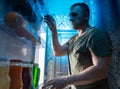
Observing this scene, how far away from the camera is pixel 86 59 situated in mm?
843

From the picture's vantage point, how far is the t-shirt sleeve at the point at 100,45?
773 millimetres

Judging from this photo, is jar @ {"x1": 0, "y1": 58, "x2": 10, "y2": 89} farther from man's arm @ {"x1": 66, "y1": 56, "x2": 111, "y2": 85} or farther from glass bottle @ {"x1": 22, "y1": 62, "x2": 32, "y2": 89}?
man's arm @ {"x1": 66, "y1": 56, "x2": 111, "y2": 85}

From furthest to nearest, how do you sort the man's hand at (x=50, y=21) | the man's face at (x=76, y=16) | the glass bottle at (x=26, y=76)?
the man's hand at (x=50, y=21)
the man's face at (x=76, y=16)
the glass bottle at (x=26, y=76)

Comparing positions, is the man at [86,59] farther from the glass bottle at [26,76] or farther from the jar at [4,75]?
the jar at [4,75]

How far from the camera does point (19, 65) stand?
Answer: 0.62 m

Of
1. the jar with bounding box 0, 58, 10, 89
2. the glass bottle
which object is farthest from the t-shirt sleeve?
the jar with bounding box 0, 58, 10, 89

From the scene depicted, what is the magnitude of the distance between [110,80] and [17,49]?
656 mm

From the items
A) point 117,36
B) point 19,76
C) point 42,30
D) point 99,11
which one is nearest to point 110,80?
point 117,36

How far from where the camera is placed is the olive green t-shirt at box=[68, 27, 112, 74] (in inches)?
30.9

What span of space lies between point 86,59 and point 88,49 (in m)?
0.05

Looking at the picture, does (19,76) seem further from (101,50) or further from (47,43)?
(47,43)

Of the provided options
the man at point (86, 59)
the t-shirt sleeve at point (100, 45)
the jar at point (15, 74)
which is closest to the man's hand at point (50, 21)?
the man at point (86, 59)

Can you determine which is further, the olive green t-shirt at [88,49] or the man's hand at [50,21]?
the man's hand at [50,21]

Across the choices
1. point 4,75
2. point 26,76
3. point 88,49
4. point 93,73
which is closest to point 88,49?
point 88,49
